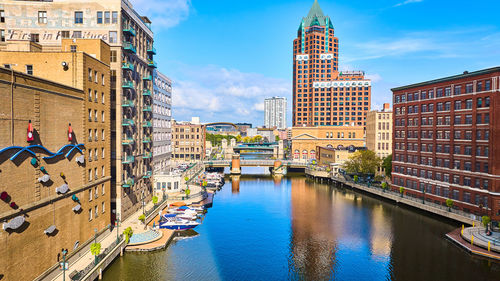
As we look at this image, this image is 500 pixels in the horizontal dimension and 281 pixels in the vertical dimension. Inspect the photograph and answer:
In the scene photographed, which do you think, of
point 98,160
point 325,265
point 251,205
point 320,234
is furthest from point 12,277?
point 251,205

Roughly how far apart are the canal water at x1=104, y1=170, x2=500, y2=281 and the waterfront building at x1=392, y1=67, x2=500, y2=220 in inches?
280

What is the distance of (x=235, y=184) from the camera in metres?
131

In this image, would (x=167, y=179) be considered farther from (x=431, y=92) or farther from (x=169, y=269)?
(x=431, y=92)

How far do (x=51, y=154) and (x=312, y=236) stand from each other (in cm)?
4523

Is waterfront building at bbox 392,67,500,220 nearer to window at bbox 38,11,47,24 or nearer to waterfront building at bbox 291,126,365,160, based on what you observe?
window at bbox 38,11,47,24

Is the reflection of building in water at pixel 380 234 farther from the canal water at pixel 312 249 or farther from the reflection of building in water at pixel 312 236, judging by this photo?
the reflection of building in water at pixel 312 236

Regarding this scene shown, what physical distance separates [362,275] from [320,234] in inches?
716

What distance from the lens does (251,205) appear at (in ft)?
301

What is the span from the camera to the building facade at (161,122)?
9644cm

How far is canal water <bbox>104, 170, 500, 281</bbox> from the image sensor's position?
46.2 m

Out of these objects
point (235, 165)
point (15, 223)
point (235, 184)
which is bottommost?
point (235, 184)

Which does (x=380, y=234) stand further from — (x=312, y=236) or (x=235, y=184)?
(x=235, y=184)

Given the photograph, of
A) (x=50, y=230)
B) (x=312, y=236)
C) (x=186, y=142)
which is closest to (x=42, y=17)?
(x=50, y=230)

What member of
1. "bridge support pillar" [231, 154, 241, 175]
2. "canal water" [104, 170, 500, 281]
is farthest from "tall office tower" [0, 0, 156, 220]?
"bridge support pillar" [231, 154, 241, 175]
